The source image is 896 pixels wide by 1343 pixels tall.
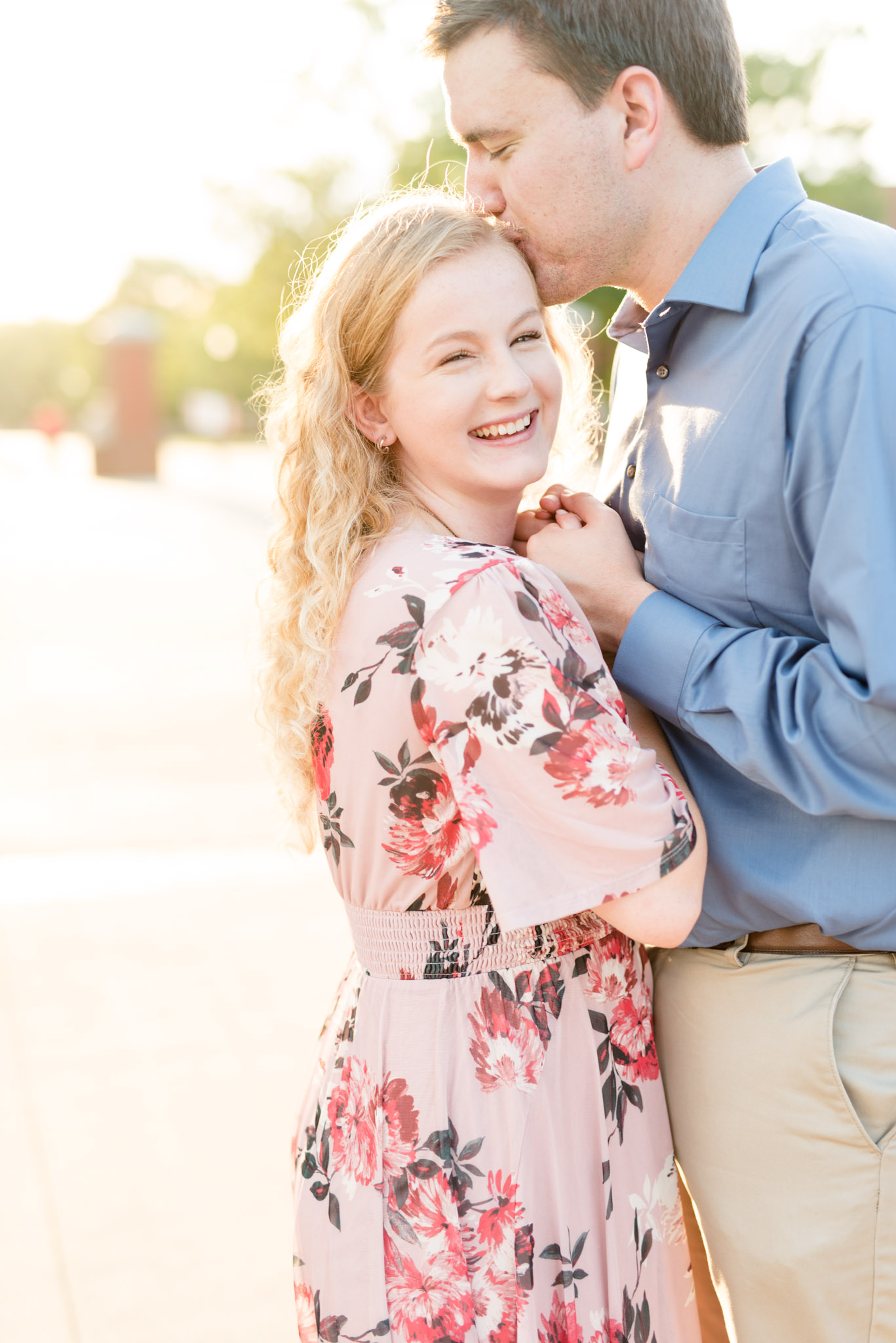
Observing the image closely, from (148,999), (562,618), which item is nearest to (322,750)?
(562,618)

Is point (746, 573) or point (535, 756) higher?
point (746, 573)

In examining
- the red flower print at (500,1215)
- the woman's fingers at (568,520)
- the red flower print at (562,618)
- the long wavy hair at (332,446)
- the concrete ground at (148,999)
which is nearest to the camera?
the red flower print at (562,618)

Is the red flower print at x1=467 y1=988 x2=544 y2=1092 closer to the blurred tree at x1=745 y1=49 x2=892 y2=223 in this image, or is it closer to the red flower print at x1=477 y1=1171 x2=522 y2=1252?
the red flower print at x1=477 y1=1171 x2=522 y2=1252

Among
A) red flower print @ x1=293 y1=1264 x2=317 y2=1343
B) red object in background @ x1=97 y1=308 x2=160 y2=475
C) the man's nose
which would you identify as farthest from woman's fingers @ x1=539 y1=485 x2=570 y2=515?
red object in background @ x1=97 y1=308 x2=160 y2=475

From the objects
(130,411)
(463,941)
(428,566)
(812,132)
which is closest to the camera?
(428,566)

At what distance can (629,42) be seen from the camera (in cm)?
197

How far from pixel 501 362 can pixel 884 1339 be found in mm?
1551

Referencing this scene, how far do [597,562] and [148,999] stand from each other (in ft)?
9.88

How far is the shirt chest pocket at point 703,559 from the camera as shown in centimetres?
186

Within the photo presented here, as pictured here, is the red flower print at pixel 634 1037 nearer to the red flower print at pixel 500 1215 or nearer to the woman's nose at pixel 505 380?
the red flower print at pixel 500 1215

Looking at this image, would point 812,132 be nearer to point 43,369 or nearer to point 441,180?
point 441,180

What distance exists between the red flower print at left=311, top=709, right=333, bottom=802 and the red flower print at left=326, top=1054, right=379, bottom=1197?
1.38 ft

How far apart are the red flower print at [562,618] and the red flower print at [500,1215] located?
2.57 ft

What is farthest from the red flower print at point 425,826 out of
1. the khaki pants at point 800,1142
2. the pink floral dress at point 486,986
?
the khaki pants at point 800,1142
